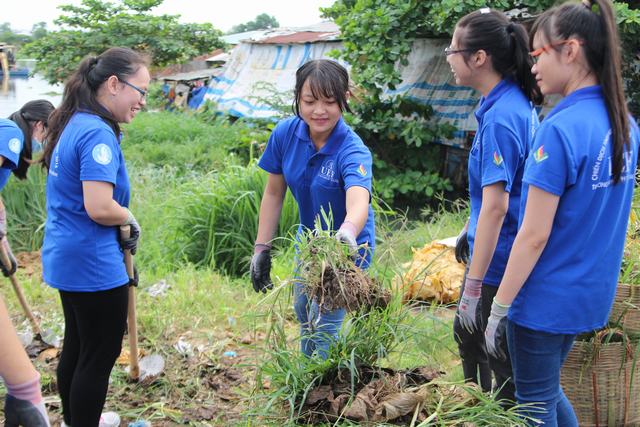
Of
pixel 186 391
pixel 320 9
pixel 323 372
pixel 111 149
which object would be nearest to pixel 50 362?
pixel 186 391

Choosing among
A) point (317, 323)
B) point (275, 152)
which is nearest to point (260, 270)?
point (275, 152)

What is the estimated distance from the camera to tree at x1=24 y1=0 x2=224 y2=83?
16609mm

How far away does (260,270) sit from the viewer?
125 inches

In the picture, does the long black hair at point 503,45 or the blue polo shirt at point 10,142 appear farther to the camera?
the blue polo shirt at point 10,142

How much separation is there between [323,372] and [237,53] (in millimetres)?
14149

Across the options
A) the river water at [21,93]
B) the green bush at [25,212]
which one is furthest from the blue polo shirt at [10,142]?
the river water at [21,93]

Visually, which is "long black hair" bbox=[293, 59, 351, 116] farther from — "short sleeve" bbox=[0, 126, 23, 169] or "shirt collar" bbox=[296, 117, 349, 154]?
"short sleeve" bbox=[0, 126, 23, 169]

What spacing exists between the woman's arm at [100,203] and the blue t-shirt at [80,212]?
0.03 meters

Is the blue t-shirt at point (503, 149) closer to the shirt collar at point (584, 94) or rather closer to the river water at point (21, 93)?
the shirt collar at point (584, 94)

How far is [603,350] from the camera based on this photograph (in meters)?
2.80

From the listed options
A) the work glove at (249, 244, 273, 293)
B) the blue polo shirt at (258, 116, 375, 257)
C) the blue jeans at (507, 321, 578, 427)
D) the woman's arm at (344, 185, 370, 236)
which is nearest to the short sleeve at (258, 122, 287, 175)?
the blue polo shirt at (258, 116, 375, 257)

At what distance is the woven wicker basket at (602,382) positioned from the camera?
2809 millimetres

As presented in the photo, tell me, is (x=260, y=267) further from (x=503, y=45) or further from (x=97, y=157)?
(x=503, y=45)

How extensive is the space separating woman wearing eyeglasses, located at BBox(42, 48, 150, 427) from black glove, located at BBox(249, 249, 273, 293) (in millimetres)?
568
